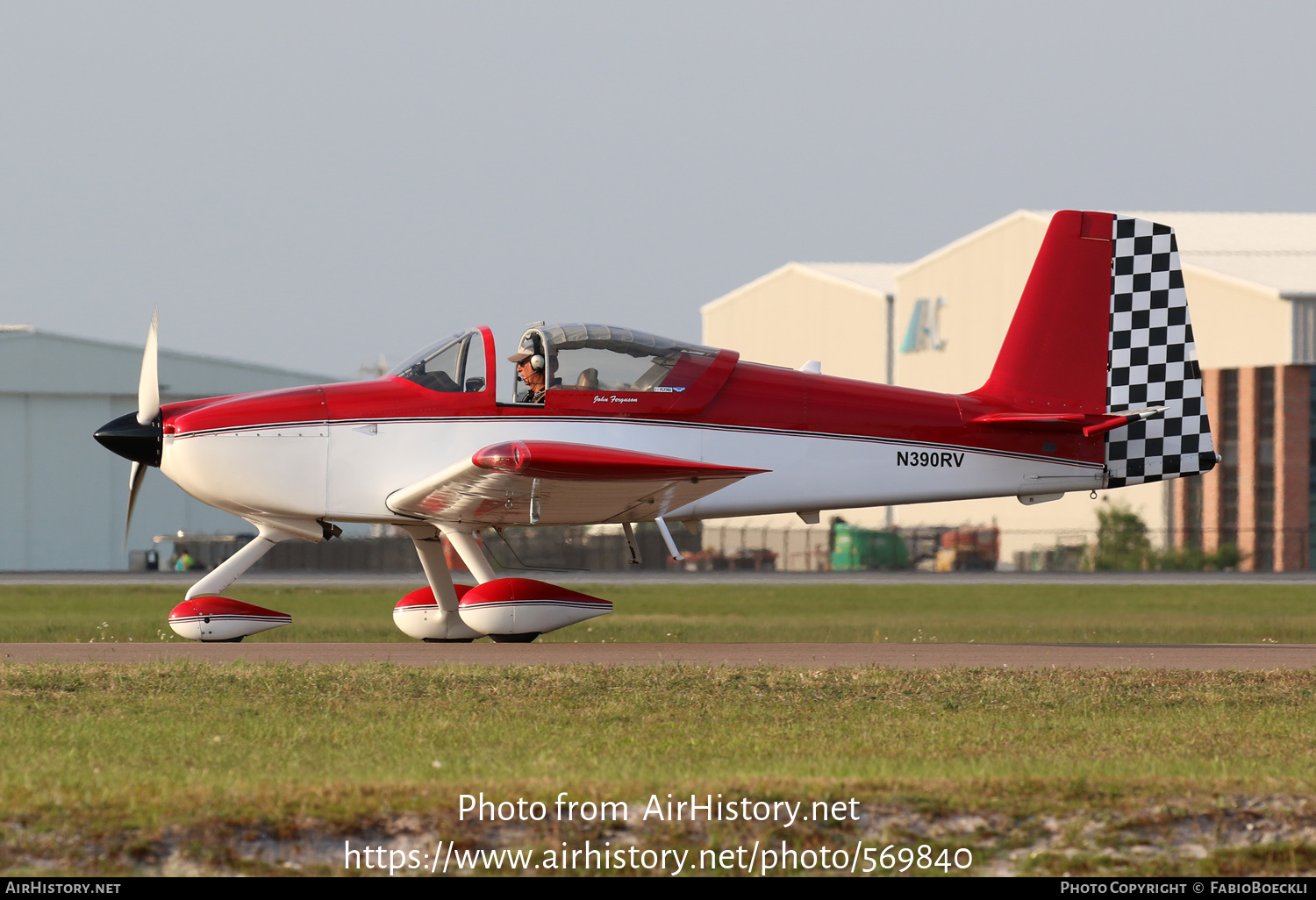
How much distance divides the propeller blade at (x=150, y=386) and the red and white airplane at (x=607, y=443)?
0.09 feet

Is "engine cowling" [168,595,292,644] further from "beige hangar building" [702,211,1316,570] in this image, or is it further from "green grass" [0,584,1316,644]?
"beige hangar building" [702,211,1316,570]

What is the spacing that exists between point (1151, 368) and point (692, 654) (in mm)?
5482

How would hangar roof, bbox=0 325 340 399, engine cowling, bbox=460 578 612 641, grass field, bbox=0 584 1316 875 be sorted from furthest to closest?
hangar roof, bbox=0 325 340 399, engine cowling, bbox=460 578 612 641, grass field, bbox=0 584 1316 875

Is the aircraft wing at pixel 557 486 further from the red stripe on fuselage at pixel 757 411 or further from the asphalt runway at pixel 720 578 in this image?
the asphalt runway at pixel 720 578

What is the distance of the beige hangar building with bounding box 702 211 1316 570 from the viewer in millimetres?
44500

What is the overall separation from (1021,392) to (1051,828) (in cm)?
857

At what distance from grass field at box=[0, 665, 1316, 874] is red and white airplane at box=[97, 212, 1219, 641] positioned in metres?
2.71

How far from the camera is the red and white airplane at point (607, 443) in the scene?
12008 mm

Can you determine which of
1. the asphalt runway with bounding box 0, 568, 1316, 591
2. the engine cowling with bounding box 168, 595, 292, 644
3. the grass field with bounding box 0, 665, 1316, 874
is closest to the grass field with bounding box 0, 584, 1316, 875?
the grass field with bounding box 0, 665, 1316, 874

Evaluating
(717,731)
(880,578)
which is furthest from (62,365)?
(717,731)

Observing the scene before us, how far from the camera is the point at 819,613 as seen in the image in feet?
77.8

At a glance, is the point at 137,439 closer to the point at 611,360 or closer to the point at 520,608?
the point at 520,608

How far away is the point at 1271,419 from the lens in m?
45.4

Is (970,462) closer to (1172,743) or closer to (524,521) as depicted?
(524,521)
